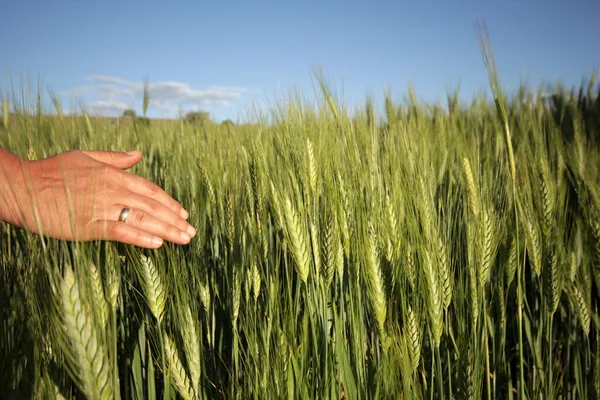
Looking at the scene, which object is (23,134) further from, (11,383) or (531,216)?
(531,216)

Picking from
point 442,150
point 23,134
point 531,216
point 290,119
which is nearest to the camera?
point 531,216

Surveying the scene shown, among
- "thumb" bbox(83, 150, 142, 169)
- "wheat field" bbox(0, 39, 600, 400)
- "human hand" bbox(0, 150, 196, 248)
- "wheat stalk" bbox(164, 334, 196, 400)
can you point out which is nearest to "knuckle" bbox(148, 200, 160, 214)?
"human hand" bbox(0, 150, 196, 248)

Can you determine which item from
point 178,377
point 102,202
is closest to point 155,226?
point 102,202

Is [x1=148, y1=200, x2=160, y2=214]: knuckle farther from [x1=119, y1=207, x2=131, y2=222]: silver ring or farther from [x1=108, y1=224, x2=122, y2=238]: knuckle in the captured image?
[x1=108, y1=224, x2=122, y2=238]: knuckle

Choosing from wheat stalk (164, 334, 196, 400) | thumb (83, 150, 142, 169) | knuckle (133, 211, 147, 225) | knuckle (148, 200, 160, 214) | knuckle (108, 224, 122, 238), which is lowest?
wheat stalk (164, 334, 196, 400)

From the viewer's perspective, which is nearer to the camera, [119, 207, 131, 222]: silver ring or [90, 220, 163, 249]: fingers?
[90, 220, 163, 249]: fingers

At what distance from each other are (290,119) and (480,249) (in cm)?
85

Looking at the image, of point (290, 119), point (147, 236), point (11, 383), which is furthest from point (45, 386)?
point (290, 119)

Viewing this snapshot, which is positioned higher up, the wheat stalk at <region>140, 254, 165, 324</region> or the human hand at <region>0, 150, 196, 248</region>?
the human hand at <region>0, 150, 196, 248</region>

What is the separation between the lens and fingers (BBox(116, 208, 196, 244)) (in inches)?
43.9

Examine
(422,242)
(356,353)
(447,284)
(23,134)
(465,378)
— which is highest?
(23,134)

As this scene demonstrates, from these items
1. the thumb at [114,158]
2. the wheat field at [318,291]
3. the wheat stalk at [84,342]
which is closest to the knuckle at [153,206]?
the wheat field at [318,291]

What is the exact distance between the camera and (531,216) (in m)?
1.25

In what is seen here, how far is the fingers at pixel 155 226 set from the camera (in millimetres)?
1116
